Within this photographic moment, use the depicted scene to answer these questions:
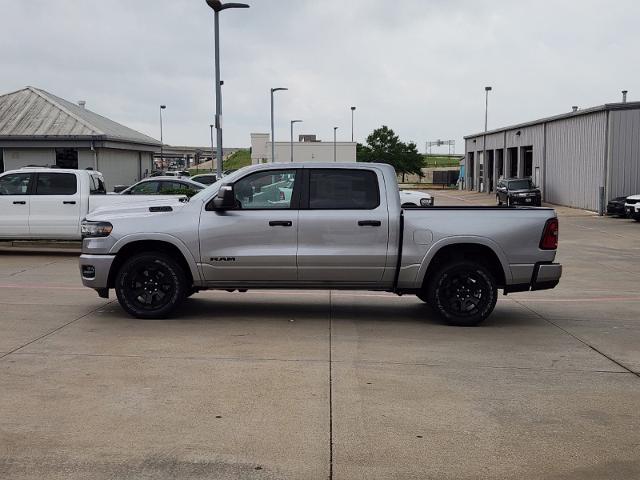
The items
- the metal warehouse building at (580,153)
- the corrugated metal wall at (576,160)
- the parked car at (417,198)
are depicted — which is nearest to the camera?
the parked car at (417,198)

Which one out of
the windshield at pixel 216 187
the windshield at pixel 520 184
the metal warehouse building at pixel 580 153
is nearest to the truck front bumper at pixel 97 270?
the windshield at pixel 216 187

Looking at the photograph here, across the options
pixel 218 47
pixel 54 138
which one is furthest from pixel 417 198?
pixel 54 138

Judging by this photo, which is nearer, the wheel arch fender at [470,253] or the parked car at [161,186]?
the wheel arch fender at [470,253]

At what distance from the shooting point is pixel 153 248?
9031 millimetres

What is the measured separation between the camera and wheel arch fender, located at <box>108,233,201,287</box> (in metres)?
8.80

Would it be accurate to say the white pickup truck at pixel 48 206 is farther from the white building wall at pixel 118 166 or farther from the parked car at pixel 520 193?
the parked car at pixel 520 193

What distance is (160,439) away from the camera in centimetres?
498

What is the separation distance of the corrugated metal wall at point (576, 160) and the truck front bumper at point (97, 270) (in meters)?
29.4

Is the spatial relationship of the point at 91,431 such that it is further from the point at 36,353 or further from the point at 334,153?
the point at 334,153

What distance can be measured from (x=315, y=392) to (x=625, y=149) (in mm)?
30694

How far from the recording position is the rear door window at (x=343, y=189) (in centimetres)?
880

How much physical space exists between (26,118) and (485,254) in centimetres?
3078

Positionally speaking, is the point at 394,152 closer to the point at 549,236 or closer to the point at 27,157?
the point at 27,157

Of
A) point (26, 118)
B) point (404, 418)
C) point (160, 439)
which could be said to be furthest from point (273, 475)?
point (26, 118)
